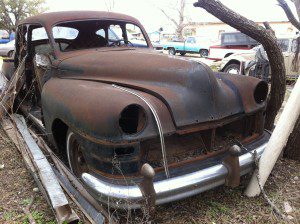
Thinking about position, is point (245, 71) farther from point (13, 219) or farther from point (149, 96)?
point (13, 219)

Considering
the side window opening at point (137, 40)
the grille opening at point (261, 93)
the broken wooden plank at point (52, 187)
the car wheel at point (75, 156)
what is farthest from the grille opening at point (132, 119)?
the side window opening at point (137, 40)

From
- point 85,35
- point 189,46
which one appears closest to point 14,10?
point 189,46

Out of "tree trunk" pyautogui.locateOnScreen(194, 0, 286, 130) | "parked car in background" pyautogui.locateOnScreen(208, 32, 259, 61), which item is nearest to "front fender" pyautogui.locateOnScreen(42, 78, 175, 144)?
"tree trunk" pyautogui.locateOnScreen(194, 0, 286, 130)

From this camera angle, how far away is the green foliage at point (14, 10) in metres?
27.1

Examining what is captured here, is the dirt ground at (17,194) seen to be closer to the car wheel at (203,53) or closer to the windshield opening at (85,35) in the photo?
the windshield opening at (85,35)

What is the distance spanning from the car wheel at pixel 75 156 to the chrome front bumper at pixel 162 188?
539 millimetres

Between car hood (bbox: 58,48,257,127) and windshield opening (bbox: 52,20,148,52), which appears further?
windshield opening (bbox: 52,20,148,52)

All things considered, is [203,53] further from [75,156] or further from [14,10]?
[75,156]

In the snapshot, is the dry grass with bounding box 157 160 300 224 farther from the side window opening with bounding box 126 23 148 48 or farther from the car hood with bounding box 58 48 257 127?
the side window opening with bounding box 126 23 148 48

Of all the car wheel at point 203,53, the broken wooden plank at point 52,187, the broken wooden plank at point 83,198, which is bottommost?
the car wheel at point 203,53

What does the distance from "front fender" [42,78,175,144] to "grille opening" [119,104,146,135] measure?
2.4 inches

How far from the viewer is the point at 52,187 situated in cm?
280

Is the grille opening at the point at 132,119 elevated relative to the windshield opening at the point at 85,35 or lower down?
lower down

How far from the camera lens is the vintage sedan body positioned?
2.44m
